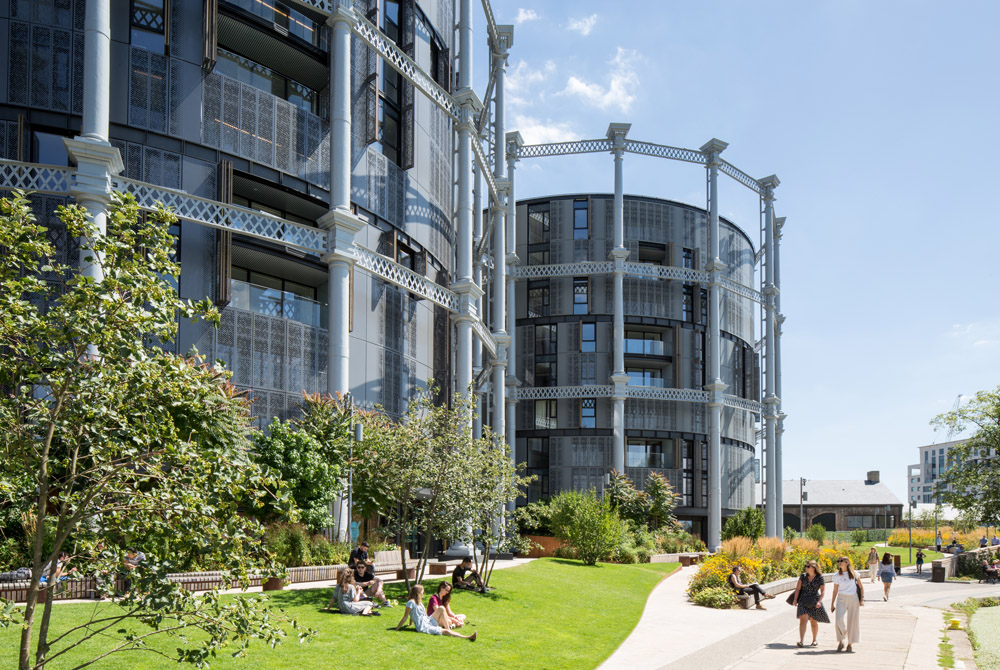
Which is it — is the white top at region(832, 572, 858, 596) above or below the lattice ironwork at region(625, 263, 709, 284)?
below

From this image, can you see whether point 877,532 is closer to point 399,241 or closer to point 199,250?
point 399,241

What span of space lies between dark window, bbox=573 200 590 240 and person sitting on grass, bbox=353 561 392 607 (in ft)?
129

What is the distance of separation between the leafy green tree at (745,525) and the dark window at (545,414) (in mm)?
11405

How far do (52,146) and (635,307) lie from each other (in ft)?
120

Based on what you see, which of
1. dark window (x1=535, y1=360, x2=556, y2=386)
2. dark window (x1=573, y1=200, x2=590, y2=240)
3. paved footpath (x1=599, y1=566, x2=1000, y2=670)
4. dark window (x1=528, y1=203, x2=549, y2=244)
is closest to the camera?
paved footpath (x1=599, y1=566, x2=1000, y2=670)

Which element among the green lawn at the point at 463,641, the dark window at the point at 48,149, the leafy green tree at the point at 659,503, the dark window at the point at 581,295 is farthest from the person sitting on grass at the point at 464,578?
the dark window at the point at 581,295

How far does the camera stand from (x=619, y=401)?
162 feet

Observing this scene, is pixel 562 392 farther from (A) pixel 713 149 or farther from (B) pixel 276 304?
(B) pixel 276 304

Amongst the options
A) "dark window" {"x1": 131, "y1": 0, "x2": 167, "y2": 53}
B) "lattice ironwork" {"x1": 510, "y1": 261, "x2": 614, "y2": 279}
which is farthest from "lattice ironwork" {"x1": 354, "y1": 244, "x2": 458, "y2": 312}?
"lattice ironwork" {"x1": 510, "y1": 261, "x2": 614, "y2": 279}

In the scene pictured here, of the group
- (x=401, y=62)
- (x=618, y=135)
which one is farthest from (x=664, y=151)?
(x=401, y=62)

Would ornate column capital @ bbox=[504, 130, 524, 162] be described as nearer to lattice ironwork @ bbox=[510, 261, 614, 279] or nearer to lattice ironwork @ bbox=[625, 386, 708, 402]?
lattice ironwork @ bbox=[510, 261, 614, 279]

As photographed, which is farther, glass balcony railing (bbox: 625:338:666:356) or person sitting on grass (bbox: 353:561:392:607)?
glass balcony railing (bbox: 625:338:666:356)

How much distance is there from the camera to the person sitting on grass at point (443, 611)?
15.0 meters

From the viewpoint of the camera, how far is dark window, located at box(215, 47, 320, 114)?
2673 centimetres
